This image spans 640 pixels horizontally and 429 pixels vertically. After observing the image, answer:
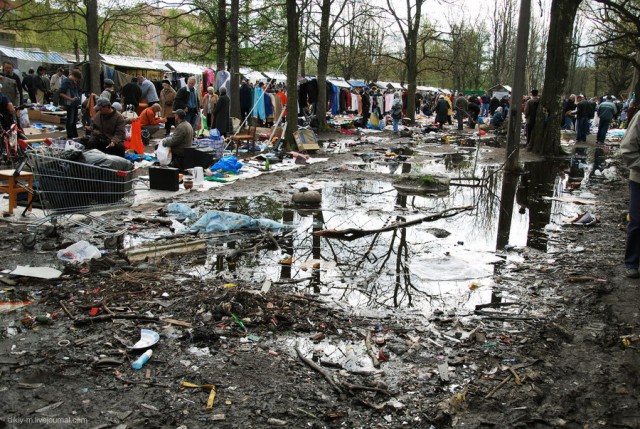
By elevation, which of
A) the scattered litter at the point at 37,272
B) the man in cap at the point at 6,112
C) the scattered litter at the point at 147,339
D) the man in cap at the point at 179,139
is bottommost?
the scattered litter at the point at 147,339

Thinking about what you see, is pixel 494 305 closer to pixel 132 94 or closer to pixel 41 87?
pixel 132 94

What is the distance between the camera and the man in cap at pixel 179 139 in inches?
488

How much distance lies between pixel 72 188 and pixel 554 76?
16867 millimetres

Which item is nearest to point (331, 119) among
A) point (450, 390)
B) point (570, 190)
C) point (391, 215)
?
point (570, 190)

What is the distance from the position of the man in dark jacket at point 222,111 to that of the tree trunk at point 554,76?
35.8ft

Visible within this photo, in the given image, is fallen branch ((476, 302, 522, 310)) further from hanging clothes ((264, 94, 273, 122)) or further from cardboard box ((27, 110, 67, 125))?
cardboard box ((27, 110, 67, 125))

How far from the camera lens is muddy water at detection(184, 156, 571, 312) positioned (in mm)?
6074

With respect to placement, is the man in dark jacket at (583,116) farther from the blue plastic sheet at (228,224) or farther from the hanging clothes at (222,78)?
the blue plastic sheet at (228,224)

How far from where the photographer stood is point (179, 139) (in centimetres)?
1246

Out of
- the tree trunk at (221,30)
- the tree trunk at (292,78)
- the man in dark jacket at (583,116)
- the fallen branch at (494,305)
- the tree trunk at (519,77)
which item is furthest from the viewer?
the man in dark jacket at (583,116)

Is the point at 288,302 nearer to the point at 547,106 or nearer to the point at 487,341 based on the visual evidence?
the point at 487,341

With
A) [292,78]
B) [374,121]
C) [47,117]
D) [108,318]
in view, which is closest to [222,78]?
[292,78]

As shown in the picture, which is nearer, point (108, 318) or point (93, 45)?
point (108, 318)

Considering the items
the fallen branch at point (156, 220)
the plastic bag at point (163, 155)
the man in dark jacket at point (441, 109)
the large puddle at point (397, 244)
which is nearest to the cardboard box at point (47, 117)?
the plastic bag at point (163, 155)
